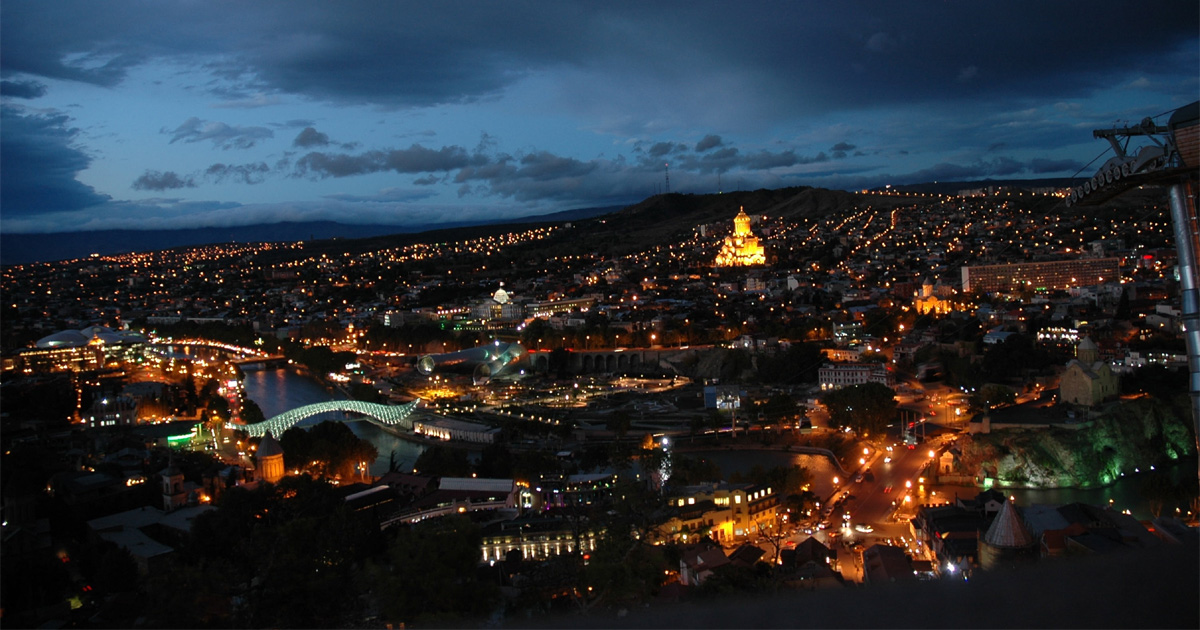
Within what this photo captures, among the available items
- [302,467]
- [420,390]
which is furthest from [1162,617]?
[420,390]

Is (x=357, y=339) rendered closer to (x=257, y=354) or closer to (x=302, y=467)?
(x=257, y=354)

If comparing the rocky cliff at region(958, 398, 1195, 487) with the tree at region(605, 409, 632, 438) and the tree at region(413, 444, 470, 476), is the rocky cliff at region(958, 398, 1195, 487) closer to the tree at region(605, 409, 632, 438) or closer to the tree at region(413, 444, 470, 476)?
the tree at region(605, 409, 632, 438)

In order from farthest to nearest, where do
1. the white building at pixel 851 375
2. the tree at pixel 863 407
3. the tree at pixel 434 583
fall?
the white building at pixel 851 375 < the tree at pixel 863 407 < the tree at pixel 434 583

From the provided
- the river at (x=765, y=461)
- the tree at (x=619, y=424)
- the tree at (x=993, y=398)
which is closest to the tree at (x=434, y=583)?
the river at (x=765, y=461)

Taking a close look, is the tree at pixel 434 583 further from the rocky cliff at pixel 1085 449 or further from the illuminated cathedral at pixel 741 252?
the illuminated cathedral at pixel 741 252

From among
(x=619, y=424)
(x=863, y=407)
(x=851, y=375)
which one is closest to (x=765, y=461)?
(x=863, y=407)

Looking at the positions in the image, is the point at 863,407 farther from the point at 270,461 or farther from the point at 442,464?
the point at 270,461
